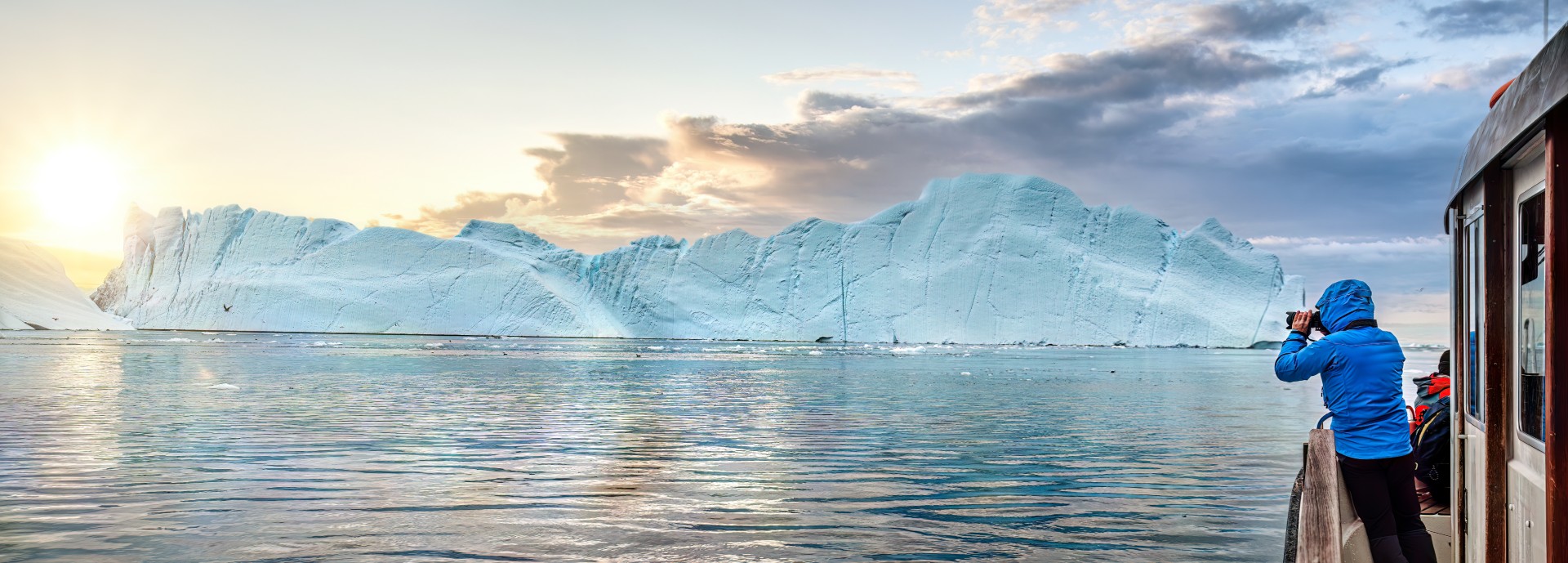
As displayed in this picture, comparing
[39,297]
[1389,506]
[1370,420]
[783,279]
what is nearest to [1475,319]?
[1370,420]

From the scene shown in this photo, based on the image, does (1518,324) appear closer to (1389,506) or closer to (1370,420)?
(1370,420)

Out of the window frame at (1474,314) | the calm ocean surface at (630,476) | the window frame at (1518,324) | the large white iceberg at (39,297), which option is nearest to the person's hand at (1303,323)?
the window frame at (1474,314)

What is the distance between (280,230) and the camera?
8281 cm

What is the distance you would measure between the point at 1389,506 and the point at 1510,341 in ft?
4.67

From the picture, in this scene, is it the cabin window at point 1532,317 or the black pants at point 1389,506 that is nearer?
the cabin window at point 1532,317

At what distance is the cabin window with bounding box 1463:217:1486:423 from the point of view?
3.30m

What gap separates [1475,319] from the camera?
3.50m

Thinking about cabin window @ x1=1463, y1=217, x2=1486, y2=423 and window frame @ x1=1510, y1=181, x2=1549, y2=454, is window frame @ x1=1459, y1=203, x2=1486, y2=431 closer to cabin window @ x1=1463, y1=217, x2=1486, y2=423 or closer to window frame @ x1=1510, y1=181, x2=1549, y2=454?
cabin window @ x1=1463, y1=217, x2=1486, y2=423

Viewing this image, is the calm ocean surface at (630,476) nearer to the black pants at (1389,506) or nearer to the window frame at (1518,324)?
the black pants at (1389,506)

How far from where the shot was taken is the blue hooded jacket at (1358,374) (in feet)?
13.8

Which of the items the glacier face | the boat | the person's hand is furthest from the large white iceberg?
the boat

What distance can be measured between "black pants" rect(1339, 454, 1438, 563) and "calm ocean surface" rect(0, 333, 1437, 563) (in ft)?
6.04

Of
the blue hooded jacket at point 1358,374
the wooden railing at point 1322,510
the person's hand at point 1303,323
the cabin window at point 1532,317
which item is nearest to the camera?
the cabin window at point 1532,317

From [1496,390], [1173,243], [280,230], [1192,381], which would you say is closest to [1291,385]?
[1192,381]
